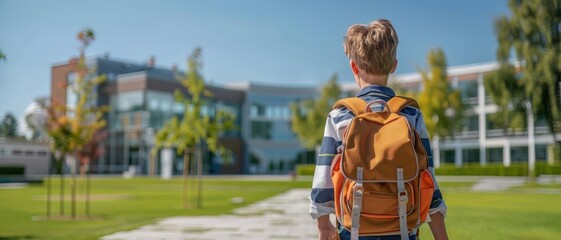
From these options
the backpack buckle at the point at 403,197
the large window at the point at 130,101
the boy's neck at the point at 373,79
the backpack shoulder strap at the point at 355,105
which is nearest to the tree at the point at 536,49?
the boy's neck at the point at 373,79

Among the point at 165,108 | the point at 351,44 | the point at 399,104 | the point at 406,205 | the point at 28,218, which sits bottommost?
the point at 28,218

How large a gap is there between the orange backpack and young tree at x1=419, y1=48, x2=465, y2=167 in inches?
1510

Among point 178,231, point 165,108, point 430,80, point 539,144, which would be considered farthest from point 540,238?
point 165,108

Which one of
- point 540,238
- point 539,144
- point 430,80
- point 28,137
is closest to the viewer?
point 540,238

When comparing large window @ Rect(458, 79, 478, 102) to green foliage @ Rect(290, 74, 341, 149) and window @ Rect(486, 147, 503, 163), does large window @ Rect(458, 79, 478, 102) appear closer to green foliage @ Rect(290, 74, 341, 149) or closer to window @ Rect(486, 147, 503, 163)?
window @ Rect(486, 147, 503, 163)

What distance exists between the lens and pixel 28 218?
13508mm

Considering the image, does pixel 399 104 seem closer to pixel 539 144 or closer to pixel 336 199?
pixel 336 199

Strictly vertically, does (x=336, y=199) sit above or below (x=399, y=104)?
below

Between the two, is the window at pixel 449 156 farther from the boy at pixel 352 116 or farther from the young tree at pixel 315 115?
the boy at pixel 352 116

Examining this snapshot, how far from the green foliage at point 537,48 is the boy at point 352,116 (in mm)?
28926

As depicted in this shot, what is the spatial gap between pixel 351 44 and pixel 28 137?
62.7 metres

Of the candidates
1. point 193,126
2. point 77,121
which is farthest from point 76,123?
point 193,126

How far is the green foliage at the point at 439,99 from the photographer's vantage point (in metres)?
40.0

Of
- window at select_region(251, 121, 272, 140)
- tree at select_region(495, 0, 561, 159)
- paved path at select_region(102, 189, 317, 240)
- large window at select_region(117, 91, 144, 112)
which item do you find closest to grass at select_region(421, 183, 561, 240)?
paved path at select_region(102, 189, 317, 240)
